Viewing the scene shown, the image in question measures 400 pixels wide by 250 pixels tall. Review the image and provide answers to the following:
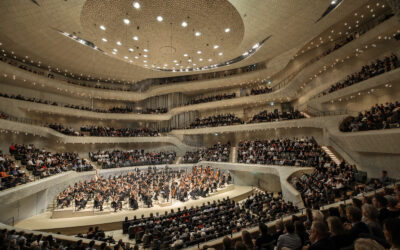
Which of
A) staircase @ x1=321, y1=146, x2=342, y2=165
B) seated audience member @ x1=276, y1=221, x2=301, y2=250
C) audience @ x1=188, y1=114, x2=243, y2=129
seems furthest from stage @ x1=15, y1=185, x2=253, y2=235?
audience @ x1=188, y1=114, x2=243, y2=129

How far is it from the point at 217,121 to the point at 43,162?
712 inches

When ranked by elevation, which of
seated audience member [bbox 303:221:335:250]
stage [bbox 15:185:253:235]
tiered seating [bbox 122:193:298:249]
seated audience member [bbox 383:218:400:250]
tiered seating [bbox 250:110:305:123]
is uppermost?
tiered seating [bbox 250:110:305:123]

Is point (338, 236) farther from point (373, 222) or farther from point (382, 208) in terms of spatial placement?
point (382, 208)

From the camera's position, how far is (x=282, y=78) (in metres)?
24.5

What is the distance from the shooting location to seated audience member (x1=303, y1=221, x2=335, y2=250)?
2.09 metres

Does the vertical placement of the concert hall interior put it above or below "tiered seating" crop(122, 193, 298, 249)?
above

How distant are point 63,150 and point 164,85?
47.9ft

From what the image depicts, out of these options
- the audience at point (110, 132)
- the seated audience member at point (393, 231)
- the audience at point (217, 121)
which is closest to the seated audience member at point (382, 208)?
the seated audience member at point (393, 231)

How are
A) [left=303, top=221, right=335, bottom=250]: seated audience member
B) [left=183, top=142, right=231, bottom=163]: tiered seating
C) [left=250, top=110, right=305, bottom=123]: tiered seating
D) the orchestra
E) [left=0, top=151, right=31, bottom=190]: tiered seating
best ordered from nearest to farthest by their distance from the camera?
[left=303, top=221, right=335, bottom=250]: seated audience member → [left=0, top=151, right=31, bottom=190]: tiered seating → the orchestra → [left=250, top=110, right=305, bottom=123]: tiered seating → [left=183, top=142, right=231, bottom=163]: tiered seating

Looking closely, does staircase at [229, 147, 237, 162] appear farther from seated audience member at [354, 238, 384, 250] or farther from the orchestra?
seated audience member at [354, 238, 384, 250]

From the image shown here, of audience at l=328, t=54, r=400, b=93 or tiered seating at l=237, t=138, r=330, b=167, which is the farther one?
tiered seating at l=237, t=138, r=330, b=167

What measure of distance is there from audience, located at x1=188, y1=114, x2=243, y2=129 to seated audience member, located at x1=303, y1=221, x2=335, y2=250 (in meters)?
22.4

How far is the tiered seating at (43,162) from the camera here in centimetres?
1445

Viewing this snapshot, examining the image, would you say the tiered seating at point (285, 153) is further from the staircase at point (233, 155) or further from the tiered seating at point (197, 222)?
the tiered seating at point (197, 222)
